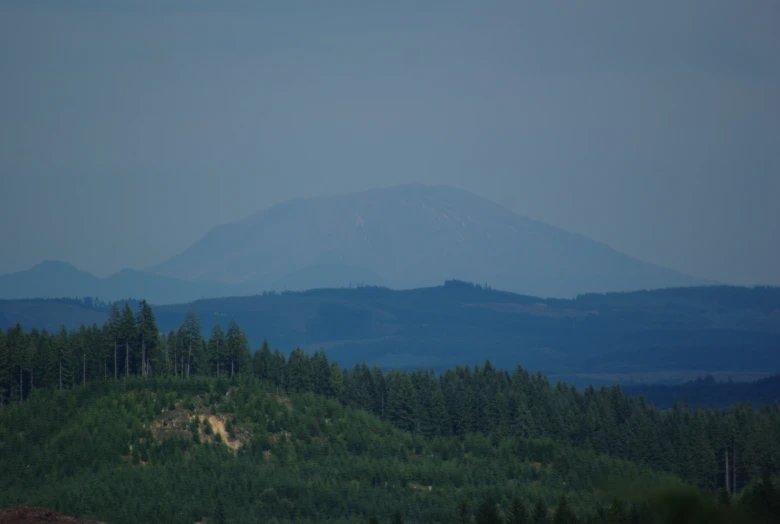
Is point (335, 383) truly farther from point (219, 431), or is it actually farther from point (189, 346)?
point (219, 431)

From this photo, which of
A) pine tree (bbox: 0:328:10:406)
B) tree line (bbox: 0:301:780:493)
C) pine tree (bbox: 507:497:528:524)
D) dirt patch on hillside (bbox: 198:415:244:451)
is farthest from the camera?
tree line (bbox: 0:301:780:493)

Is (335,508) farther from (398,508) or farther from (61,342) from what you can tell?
(61,342)

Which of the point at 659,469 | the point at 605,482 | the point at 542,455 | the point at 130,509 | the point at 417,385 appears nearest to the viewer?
the point at 605,482

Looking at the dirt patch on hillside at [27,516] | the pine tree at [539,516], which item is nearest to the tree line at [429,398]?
the pine tree at [539,516]

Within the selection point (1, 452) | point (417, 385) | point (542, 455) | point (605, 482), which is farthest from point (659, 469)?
point (605, 482)

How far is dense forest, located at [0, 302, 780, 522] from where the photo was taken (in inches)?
2943

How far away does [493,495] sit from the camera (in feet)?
257

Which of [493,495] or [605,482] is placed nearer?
[605,482]

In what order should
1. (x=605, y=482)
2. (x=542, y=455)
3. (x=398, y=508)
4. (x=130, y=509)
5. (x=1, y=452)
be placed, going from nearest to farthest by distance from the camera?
(x=605, y=482), (x=130, y=509), (x=398, y=508), (x=1, y=452), (x=542, y=455)

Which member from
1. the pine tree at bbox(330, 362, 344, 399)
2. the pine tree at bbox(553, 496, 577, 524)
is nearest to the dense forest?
the pine tree at bbox(553, 496, 577, 524)

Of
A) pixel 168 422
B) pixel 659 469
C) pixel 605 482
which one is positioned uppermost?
pixel 605 482

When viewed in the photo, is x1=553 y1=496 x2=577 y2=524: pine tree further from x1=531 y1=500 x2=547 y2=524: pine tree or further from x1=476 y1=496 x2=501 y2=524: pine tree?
x1=476 y1=496 x2=501 y2=524: pine tree

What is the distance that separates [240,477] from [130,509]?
1204cm

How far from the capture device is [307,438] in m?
91.8
